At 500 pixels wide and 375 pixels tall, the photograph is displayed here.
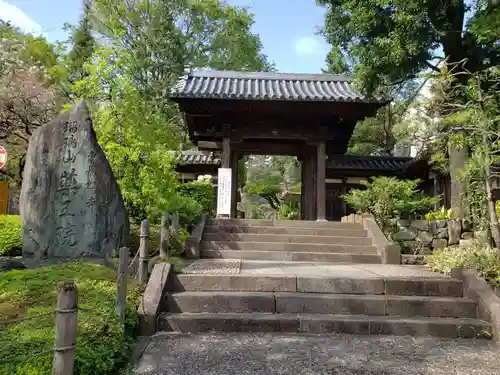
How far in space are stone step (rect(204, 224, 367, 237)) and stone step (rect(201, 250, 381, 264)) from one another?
1065mm

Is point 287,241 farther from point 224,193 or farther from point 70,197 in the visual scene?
point 70,197

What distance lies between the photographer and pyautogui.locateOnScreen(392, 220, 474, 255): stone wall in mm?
8492

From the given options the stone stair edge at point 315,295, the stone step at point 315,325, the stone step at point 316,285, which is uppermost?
the stone step at point 316,285

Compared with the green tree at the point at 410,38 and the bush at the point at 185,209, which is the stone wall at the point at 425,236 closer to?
the green tree at the point at 410,38

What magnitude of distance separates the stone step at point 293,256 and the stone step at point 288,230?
3.49 feet

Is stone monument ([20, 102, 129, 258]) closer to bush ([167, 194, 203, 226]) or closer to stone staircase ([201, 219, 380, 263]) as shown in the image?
bush ([167, 194, 203, 226])

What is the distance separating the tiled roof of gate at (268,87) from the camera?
34.3 ft

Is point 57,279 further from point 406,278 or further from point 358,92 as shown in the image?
point 358,92

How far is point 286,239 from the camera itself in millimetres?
8781

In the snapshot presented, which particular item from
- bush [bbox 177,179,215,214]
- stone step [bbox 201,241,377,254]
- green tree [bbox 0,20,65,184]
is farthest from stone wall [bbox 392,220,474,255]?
green tree [bbox 0,20,65,184]

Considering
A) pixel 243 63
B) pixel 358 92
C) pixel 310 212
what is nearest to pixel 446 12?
pixel 358 92

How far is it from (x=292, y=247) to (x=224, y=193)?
10.9 ft

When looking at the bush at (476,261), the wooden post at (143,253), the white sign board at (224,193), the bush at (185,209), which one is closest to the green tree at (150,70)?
the bush at (185,209)

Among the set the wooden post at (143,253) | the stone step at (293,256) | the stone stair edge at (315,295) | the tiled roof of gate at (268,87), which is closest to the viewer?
the stone stair edge at (315,295)
